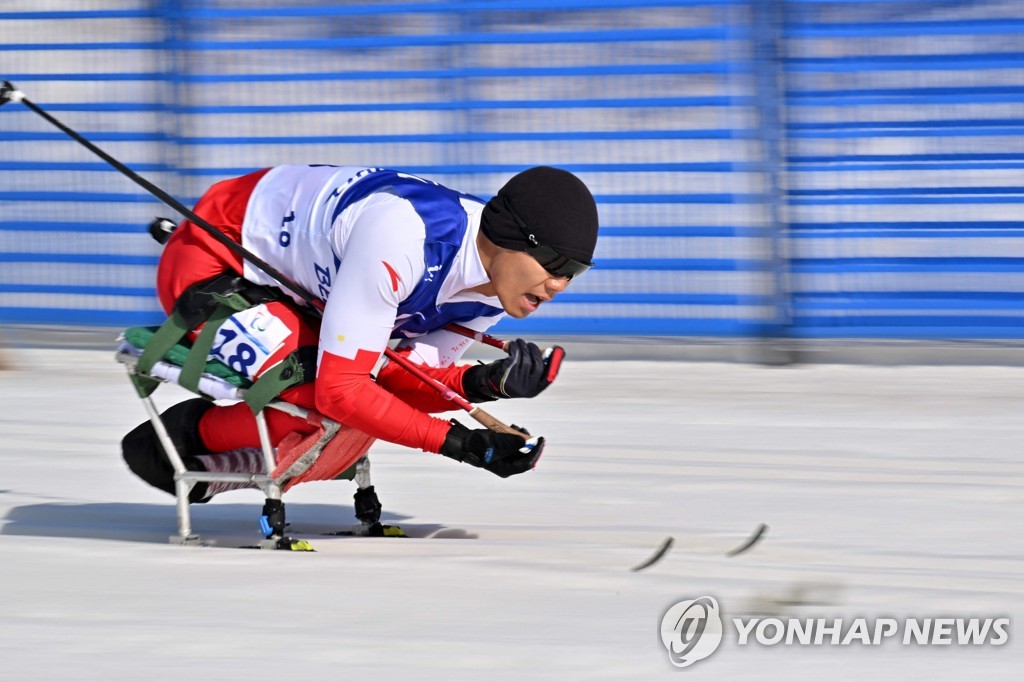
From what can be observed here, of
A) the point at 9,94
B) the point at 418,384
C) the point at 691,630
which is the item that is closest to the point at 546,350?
the point at 418,384

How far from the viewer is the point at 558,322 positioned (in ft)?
27.2

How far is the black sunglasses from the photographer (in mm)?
4004

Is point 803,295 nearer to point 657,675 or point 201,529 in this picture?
point 201,529

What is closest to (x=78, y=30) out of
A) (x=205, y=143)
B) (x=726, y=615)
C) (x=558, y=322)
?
(x=205, y=143)

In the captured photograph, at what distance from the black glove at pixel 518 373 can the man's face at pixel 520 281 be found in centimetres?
11

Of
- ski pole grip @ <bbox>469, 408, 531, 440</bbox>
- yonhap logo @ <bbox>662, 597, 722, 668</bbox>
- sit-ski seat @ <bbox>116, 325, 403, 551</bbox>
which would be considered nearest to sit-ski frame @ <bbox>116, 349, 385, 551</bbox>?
sit-ski seat @ <bbox>116, 325, 403, 551</bbox>

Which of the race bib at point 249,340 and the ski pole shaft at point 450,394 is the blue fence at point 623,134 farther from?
the race bib at point 249,340

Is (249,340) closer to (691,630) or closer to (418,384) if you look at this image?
(418,384)

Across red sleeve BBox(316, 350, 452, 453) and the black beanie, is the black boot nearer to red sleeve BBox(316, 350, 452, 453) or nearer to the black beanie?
red sleeve BBox(316, 350, 452, 453)

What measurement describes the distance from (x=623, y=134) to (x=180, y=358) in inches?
167

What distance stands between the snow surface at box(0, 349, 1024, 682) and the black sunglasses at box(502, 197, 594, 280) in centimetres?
73

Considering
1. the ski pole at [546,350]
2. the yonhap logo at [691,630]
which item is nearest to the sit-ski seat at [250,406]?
the ski pole at [546,350]

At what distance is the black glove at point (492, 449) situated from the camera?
4.03 m

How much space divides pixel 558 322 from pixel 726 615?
4.83 meters
